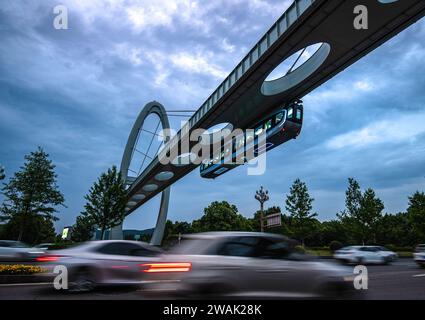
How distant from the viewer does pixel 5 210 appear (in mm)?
34625

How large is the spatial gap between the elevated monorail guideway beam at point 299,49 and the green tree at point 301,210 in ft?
55.9

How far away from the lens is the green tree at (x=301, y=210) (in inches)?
1903

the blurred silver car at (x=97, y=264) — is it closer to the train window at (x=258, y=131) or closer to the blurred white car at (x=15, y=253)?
the blurred white car at (x=15, y=253)

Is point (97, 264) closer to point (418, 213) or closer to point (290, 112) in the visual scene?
point (290, 112)

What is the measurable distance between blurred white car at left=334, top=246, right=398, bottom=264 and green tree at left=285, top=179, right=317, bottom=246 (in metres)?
26.2

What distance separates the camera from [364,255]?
21172mm

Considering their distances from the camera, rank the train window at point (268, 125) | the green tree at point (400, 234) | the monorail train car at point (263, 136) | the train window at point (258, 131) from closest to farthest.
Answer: the monorail train car at point (263, 136), the train window at point (268, 125), the train window at point (258, 131), the green tree at point (400, 234)

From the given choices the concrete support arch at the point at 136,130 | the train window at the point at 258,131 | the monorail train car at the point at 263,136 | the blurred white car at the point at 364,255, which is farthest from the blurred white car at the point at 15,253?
the concrete support arch at the point at 136,130

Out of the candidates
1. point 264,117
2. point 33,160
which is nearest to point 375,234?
point 264,117

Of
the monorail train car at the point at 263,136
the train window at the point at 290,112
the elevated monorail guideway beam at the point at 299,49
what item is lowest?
the monorail train car at the point at 263,136

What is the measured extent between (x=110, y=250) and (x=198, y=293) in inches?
156

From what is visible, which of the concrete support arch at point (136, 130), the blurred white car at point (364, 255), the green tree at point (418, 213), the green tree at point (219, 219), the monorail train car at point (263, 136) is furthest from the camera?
the green tree at point (219, 219)

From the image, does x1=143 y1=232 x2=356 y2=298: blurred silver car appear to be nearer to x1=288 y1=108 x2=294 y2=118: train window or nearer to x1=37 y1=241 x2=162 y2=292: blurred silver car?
x1=37 y1=241 x2=162 y2=292: blurred silver car

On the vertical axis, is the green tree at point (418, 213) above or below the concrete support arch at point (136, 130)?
below
